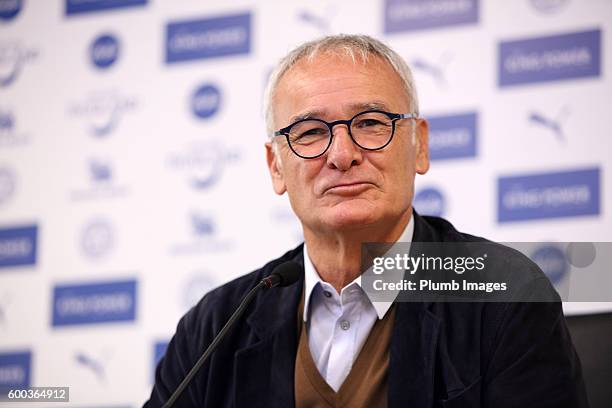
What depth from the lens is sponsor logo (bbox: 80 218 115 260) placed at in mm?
4402

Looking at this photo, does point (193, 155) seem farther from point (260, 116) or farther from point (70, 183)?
point (70, 183)

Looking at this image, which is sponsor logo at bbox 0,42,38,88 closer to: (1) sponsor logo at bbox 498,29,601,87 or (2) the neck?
(1) sponsor logo at bbox 498,29,601,87

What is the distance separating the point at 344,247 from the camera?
2.36m

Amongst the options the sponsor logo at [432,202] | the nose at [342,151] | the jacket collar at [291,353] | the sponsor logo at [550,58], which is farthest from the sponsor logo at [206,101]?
the nose at [342,151]

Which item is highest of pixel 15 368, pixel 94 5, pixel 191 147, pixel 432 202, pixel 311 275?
pixel 94 5

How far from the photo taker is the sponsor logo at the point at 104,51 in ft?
15.2

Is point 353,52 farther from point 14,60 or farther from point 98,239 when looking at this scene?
point 14,60

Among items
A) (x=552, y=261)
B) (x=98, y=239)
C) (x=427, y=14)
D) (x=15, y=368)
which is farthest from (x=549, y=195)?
(x=15, y=368)

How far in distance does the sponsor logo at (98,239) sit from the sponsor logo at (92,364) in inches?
18.0

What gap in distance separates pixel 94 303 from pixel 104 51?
1242 millimetres

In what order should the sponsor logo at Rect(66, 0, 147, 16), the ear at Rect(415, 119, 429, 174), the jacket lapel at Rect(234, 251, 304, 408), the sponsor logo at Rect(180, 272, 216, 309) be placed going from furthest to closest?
the sponsor logo at Rect(66, 0, 147, 16), the sponsor logo at Rect(180, 272, 216, 309), the ear at Rect(415, 119, 429, 174), the jacket lapel at Rect(234, 251, 304, 408)

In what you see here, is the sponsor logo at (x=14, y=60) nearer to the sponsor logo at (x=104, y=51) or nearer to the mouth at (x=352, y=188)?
the sponsor logo at (x=104, y=51)

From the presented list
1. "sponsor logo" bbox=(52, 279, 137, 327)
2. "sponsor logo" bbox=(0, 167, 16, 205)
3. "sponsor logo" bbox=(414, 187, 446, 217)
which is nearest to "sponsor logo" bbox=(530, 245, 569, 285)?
"sponsor logo" bbox=(414, 187, 446, 217)

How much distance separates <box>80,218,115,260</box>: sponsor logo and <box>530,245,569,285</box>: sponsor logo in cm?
196
